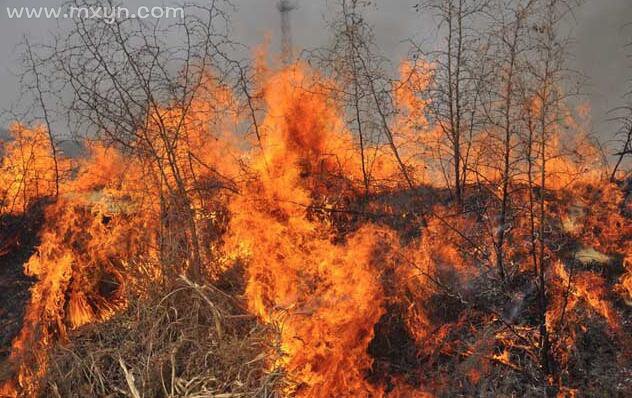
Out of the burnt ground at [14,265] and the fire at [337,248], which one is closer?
the fire at [337,248]

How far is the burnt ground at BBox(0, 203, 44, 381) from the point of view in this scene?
7.74 meters

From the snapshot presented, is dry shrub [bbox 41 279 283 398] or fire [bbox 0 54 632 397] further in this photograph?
fire [bbox 0 54 632 397]

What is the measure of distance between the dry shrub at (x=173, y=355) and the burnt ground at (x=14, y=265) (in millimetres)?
2855

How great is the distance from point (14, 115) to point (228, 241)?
593cm

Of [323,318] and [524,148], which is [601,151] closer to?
[524,148]

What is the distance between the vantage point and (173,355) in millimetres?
4211

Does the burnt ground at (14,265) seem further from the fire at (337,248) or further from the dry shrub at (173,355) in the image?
the dry shrub at (173,355)

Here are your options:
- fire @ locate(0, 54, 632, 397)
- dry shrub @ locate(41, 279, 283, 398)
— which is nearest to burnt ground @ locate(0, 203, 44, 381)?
fire @ locate(0, 54, 632, 397)

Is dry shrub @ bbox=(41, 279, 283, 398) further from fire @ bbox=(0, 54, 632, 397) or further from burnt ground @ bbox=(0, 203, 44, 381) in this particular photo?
burnt ground @ bbox=(0, 203, 44, 381)

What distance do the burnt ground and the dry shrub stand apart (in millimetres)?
2855

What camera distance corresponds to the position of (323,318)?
5.42 meters

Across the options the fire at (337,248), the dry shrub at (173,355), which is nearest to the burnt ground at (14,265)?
the fire at (337,248)

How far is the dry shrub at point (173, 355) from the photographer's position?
4.22m

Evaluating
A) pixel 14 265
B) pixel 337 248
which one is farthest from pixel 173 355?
pixel 14 265
